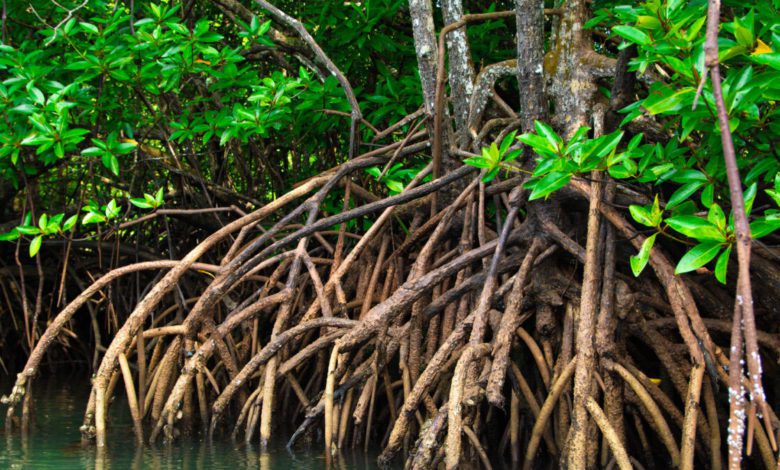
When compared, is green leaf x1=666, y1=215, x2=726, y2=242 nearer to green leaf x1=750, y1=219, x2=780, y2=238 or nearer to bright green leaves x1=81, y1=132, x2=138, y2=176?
green leaf x1=750, y1=219, x2=780, y2=238

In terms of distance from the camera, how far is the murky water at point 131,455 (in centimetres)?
406

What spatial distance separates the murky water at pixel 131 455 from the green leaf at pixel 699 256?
6.89 feet

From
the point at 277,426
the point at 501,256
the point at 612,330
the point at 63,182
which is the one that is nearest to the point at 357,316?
the point at 277,426

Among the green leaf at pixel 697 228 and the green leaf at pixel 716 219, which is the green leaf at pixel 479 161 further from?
the green leaf at pixel 716 219

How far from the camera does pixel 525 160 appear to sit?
4328 millimetres

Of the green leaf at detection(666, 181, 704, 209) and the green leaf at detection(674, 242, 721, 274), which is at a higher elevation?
the green leaf at detection(666, 181, 704, 209)

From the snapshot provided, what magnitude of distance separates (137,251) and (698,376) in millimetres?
4344

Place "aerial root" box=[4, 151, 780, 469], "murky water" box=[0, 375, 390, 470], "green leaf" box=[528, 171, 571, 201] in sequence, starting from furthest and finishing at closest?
1. "murky water" box=[0, 375, 390, 470]
2. "aerial root" box=[4, 151, 780, 469]
3. "green leaf" box=[528, 171, 571, 201]

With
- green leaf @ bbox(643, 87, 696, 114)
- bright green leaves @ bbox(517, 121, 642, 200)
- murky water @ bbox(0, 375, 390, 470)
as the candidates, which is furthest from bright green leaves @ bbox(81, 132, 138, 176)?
green leaf @ bbox(643, 87, 696, 114)

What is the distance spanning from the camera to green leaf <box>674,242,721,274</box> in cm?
232

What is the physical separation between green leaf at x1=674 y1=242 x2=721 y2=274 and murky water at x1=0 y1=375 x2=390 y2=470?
82.6 inches

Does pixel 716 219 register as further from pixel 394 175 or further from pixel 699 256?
pixel 394 175

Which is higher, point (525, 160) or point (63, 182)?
point (63, 182)

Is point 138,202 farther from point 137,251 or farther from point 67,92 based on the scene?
point 137,251
